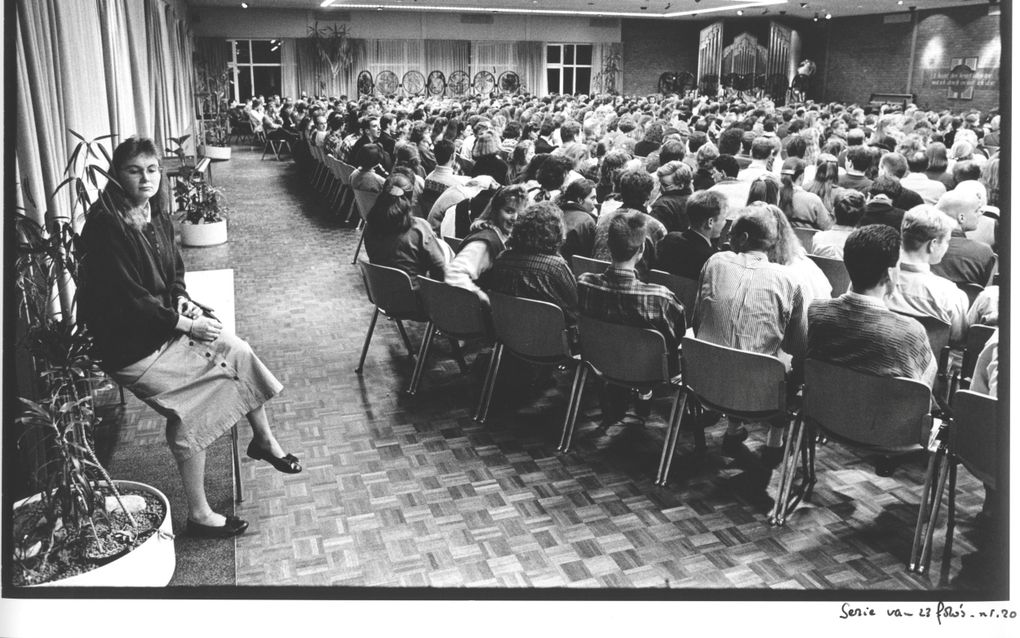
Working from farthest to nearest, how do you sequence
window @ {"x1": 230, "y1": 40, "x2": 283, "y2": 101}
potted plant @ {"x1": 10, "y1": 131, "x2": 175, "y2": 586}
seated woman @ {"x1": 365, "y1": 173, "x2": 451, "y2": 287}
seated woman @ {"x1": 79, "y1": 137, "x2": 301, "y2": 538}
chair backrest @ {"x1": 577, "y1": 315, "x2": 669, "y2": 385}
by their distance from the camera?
window @ {"x1": 230, "y1": 40, "x2": 283, "y2": 101}
seated woman @ {"x1": 365, "y1": 173, "x2": 451, "y2": 287}
chair backrest @ {"x1": 577, "y1": 315, "x2": 669, "y2": 385}
seated woman @ {"x1": 79, "y1": 137, "x2": 301, "y2": 538}
potted plant @ {"x1": 10, "y1": 131, "x2": 175, "y2": 586}

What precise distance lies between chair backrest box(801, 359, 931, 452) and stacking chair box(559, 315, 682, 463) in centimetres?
66

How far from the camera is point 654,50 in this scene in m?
30.4

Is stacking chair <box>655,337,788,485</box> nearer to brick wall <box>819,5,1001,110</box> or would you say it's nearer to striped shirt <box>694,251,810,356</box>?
striped shirt <box>694,251,810,356</box>

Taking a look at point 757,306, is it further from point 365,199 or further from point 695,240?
point 365,199

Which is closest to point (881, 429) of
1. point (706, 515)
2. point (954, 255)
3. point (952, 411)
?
point (952, 411)

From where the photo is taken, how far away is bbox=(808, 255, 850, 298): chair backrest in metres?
5.16

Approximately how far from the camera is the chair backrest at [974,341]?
3.86 metres

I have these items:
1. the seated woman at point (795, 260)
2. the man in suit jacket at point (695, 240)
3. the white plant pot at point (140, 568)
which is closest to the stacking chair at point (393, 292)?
the man in suit jacket at point (695, 240)

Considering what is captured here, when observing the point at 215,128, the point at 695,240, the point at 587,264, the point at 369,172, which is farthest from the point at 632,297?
the point at 215,128

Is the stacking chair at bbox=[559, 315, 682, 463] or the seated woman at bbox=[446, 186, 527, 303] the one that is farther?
the seated woman at bbox=[446, 186, 527, 303]

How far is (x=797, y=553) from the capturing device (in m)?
3.39

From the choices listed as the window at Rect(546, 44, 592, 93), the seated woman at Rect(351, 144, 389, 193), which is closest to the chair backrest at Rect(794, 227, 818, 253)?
the seated woman at Rect(351, 144, 389, 193)

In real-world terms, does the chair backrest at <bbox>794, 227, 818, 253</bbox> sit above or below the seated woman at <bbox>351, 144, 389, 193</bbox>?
below

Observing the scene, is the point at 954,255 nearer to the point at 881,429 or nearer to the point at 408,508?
the point at 881,429
